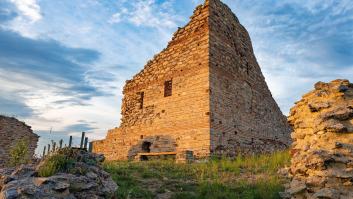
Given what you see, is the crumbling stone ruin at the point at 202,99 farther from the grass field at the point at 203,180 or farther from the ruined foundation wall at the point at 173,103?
the grass field at the point at 203,180

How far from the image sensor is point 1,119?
19.0 metres

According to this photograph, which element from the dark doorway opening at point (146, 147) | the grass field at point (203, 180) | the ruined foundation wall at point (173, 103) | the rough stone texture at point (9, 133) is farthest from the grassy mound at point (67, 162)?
the rough stone texture at point (9, 133)

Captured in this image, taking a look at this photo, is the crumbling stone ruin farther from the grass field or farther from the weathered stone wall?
the grass field

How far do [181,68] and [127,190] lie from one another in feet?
25.2

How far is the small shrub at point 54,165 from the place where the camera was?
16.2 ft

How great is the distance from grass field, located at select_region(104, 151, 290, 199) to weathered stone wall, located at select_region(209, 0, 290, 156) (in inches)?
100

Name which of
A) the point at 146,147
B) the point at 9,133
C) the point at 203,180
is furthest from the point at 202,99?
the point at 9,133

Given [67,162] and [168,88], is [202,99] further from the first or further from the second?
[67,162]

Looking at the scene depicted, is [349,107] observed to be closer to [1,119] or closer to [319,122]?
[319,122]

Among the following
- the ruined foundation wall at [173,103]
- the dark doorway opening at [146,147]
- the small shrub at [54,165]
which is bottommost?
the small shrub at [54,165]

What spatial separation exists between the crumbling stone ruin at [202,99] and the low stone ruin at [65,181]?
19.3 feet

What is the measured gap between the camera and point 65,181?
15.5 feet

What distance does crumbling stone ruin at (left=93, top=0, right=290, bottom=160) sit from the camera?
11.5 metres

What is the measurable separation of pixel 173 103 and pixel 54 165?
25.6 feet
